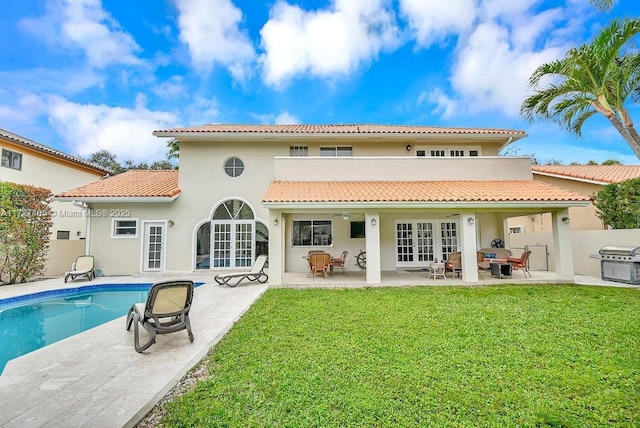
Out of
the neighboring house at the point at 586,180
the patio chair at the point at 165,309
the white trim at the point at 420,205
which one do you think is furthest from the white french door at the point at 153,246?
the neighboring house at the point at 586,180

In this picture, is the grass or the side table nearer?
the grass

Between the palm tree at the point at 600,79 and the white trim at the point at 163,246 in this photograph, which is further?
the white trim at the point at 163,246

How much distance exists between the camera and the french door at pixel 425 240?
1859 centimetres

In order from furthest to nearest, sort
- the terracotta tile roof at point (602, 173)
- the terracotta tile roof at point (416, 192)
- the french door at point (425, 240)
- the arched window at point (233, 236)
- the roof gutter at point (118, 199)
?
the terracotta tile roof at point (602, 173) < the arched window at point (233, 236) < the french door at point (425, 240) < the roof gutter at point (118, 199) < the terracotta tile roof at point (416, 192)

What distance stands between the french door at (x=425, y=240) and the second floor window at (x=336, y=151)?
590 cm

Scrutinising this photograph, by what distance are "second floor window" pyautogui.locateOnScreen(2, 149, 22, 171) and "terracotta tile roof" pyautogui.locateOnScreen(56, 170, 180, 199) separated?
25.0 feet

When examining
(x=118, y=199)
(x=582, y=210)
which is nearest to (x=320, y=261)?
(x=118, y=199)

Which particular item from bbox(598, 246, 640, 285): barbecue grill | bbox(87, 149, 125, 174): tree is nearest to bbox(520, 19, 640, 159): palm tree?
bbox(598, 246, 640, 285): barbecue grill

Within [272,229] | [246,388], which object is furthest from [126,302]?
[246,388]

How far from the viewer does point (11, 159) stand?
Result: 71.4ft

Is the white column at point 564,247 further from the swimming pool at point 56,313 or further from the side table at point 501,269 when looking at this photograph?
the swimming pool at point 56,313

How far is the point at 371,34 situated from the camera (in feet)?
73.2

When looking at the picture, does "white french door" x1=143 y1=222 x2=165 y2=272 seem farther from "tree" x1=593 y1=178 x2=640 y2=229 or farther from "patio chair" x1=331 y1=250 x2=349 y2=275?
"tree" x1=593 y1=178 x2=640 y2=229

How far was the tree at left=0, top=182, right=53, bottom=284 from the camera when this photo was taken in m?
15.2
